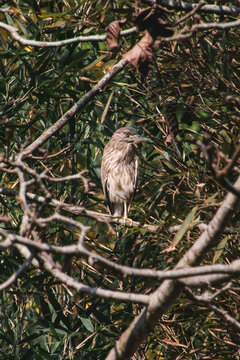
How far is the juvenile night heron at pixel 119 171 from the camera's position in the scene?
4938mm

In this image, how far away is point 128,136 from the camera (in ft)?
15.8

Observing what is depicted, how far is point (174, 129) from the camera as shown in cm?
301

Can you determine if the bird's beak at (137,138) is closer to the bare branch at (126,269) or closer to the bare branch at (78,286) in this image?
the bare branch at (78,286)

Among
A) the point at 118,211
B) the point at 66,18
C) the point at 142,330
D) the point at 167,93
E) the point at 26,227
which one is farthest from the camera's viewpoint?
the point at 118,211

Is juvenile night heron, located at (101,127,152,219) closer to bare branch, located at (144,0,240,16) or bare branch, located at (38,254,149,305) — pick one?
bare branch, located at (144,0,240,16)

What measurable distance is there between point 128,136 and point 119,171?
421 millimetres

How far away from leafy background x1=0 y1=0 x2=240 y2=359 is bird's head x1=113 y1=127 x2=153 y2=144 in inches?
14.2

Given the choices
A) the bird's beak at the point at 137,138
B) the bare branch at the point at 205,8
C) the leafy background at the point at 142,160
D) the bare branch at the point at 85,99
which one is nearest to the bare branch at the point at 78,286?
the leafy background at the point at 142,160

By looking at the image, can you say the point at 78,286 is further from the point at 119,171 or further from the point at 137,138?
the point at 119,171

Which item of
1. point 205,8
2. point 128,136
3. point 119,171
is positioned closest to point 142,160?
point 205,8

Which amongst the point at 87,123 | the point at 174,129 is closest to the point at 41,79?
the point at 87,123

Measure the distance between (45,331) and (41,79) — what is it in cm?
168

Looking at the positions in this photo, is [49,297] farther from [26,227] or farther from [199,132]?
[26,227]

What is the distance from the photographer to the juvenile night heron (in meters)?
4.94
